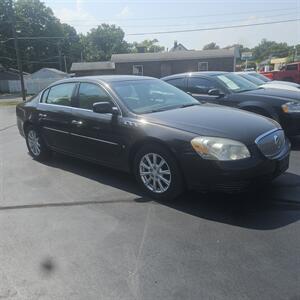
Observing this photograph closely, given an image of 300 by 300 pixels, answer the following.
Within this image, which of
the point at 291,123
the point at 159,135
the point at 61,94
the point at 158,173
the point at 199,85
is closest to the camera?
the point at 159,135

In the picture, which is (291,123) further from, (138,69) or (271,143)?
(138,69)

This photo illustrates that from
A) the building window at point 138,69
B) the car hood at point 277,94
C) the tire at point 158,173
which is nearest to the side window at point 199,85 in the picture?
the car hood at point 277,94

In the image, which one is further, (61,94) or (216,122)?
(61,94)

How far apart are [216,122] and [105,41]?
103 m

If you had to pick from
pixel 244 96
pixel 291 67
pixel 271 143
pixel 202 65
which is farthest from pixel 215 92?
pixel 202 65

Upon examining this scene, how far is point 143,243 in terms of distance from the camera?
3658 millimetres

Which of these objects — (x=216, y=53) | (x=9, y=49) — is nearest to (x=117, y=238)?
(x=216, y=53)

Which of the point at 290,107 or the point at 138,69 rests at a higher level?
the point at 290,107

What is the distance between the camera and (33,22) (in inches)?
2731

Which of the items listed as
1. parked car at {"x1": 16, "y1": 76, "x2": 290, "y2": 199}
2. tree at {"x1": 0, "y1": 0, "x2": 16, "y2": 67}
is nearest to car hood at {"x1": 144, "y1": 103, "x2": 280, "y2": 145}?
parked car at {"x1": 16, "y1": 76, "x2": 290, "y2": 199}

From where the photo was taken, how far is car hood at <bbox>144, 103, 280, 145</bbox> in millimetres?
4289

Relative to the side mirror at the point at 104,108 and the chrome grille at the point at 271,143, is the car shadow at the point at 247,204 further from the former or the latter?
the side mirror at the point at 104,108

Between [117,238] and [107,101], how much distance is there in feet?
7.25

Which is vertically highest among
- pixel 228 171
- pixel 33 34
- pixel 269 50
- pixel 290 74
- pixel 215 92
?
pixel 33 34
